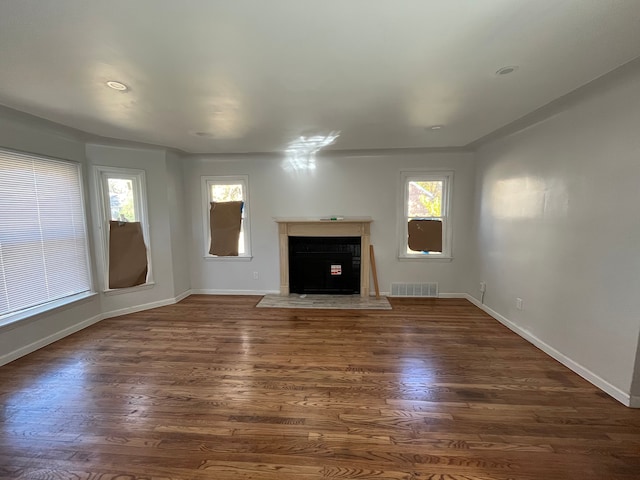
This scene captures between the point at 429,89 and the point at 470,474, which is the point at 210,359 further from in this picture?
the point at 429,89

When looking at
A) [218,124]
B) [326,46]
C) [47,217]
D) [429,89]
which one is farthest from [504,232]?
[47,217]

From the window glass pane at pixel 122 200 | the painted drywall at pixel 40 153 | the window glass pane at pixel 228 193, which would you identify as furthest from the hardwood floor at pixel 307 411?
the window glass pane at pixel 228 193

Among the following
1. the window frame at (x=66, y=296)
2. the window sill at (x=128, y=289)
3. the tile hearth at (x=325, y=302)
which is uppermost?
the window frame at (x=66, y=296)

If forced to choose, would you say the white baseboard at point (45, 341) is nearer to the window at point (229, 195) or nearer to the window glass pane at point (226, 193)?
the window at point (229, 195)

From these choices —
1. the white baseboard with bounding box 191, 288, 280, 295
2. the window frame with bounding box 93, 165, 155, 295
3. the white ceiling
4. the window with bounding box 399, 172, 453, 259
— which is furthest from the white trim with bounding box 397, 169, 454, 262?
the window frame with bounding box 93, 165, 155, 295

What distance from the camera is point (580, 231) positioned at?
7.73ft

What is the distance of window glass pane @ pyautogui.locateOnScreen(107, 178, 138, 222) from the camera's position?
146 inches

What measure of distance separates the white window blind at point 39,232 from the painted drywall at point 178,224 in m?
1.05

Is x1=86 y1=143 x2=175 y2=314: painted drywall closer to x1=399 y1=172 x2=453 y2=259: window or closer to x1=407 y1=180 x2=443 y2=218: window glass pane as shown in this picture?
x1=399 y1=172 x2=453 y2=259: window

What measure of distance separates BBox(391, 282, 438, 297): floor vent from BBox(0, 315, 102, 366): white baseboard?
434 centimetres

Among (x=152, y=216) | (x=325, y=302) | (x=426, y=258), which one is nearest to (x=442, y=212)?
(x=426, y=258)

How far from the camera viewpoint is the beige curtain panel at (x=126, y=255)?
371cm

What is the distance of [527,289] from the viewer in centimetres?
303

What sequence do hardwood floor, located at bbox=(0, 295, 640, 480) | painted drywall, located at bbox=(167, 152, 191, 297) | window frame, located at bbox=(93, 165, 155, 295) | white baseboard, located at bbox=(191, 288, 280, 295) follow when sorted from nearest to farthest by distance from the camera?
hardwood floor, located at bbox=(0, 295, 640, 480), window frame, located at bbox=(93, 165, 155, 295), painted drywall, located at bbox=(167, 152, 191, 297), white baseboard, located at bbox=(191, 288, 280, 295)
